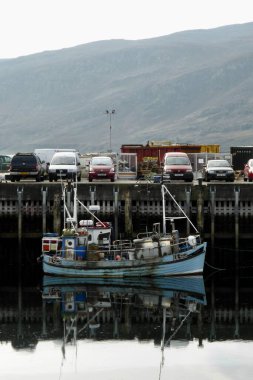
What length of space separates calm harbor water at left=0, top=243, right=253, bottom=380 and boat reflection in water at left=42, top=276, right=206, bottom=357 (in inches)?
1.8

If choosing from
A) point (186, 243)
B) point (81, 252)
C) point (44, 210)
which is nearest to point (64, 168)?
point (44, 210)

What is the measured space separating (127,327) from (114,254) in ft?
38.6

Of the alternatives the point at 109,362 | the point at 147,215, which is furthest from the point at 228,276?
the point at 109,362

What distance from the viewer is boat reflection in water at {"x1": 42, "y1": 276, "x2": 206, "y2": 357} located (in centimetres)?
4228

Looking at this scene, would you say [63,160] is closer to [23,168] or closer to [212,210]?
[23,168]

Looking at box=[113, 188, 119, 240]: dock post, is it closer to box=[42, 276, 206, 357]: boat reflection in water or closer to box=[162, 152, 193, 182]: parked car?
box=[42, 276, 206, 357]: boat reflection in water

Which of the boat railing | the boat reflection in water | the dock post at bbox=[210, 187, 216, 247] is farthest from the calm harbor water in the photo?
the dock post at bbox=[210, 187, 216, 247]

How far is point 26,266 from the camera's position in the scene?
5750 cm

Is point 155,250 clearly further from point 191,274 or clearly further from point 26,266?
point 26,266

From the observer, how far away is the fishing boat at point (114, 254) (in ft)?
175

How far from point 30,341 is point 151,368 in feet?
21.2

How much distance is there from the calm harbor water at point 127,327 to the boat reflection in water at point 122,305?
0.15ft

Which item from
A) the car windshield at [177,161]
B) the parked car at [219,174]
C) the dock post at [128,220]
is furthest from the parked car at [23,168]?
the parked car at [219,174]

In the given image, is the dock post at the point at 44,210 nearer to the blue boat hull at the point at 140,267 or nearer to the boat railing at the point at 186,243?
the blue boat hull at the point at 140,267
